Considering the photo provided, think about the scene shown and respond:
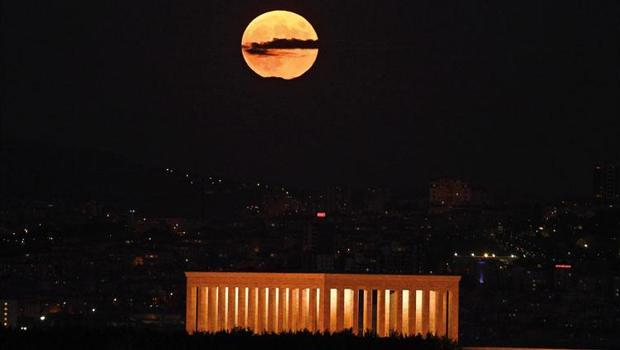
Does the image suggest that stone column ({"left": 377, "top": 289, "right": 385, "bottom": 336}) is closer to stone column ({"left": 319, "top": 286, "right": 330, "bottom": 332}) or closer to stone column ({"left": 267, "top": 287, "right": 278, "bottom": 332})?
stone column ({"left": 319, "top": 286, "right": 330, "bottom": 332})

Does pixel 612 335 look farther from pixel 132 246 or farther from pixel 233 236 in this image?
pixel 132 246

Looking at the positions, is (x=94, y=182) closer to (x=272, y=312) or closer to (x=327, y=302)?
(x=272, y=312)

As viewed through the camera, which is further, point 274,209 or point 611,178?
point 611,178

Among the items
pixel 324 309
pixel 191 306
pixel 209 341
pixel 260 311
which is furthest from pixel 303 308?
pixel 209 341

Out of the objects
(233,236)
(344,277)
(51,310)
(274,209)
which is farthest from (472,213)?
(344,277)

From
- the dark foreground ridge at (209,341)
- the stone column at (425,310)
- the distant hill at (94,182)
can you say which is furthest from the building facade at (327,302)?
the distant hill at (94,182)

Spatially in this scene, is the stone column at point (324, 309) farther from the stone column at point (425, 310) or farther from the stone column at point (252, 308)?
the stone column at point (425, 310)

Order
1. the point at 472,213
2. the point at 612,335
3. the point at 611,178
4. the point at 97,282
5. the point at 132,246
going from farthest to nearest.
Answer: the point at 611,178 < the point at 472,213 < the point at 132,246 < the point at 97,282 < the point at 612,335
